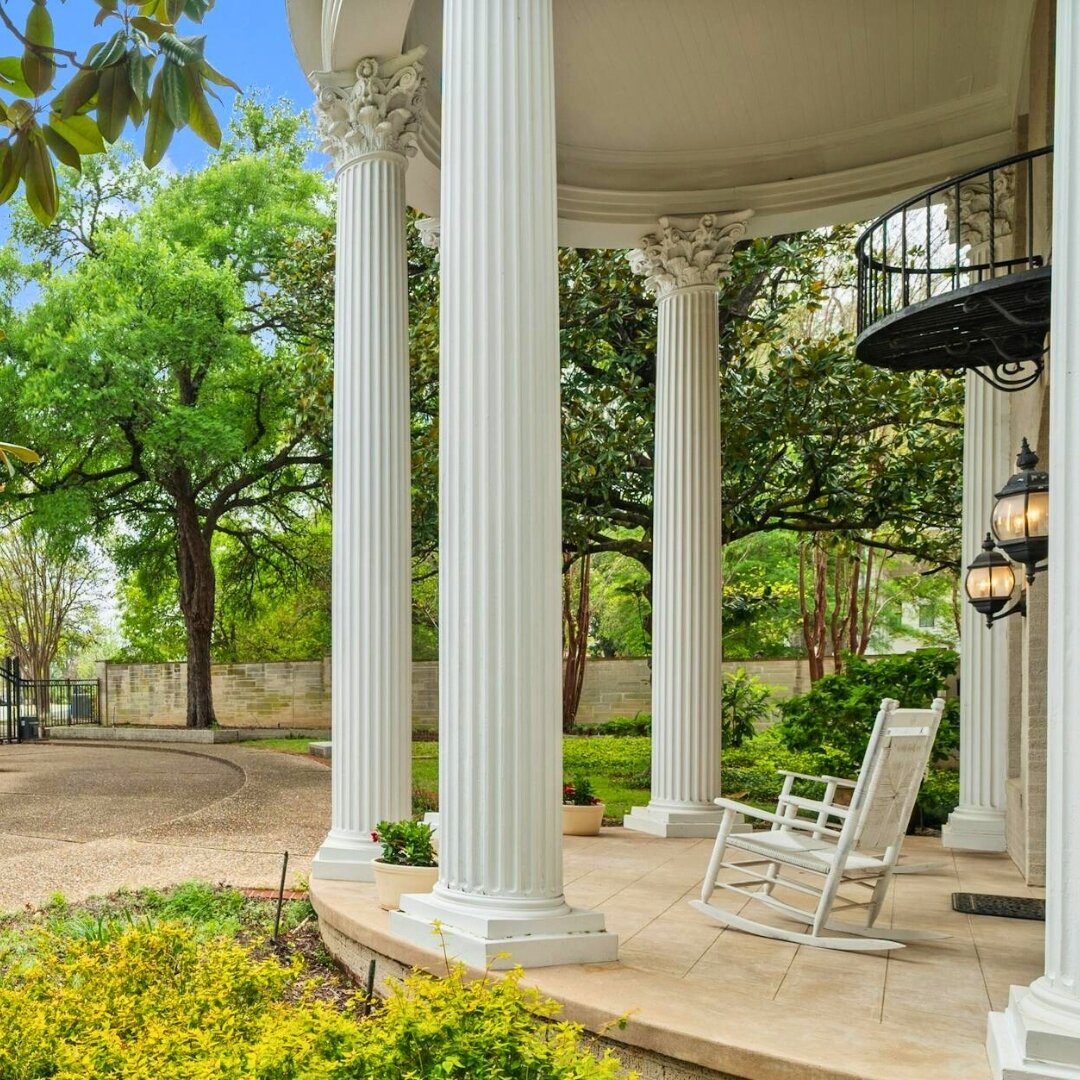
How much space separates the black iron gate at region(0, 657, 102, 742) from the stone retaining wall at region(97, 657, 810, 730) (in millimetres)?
671

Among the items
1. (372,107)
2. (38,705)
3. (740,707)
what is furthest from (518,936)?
(38,705)

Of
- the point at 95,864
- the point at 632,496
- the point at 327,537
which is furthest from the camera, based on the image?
the point at 327,537

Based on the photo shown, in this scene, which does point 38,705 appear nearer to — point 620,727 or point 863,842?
point 620,727

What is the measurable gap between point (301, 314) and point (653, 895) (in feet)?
53.7

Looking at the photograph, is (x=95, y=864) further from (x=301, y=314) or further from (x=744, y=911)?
(x=301, y=314)

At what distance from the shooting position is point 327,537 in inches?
1115

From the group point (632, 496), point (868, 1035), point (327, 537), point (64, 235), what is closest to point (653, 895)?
point (868, 1035)

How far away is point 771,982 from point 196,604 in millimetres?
23265

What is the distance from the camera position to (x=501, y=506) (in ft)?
16.7

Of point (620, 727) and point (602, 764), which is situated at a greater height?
point (602, 764)

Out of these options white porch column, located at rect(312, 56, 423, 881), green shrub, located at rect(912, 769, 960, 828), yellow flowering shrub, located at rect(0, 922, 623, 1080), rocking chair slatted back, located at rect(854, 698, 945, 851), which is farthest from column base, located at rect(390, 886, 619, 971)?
green shrub, located at rect(912, 769, 960, 828)

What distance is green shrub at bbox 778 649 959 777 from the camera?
12609mm

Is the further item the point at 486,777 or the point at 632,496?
the point at 632,496

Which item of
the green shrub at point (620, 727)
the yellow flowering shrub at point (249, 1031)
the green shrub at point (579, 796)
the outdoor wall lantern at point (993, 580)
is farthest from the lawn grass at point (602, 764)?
the yellow flowering shrub at point (249, 1031)
